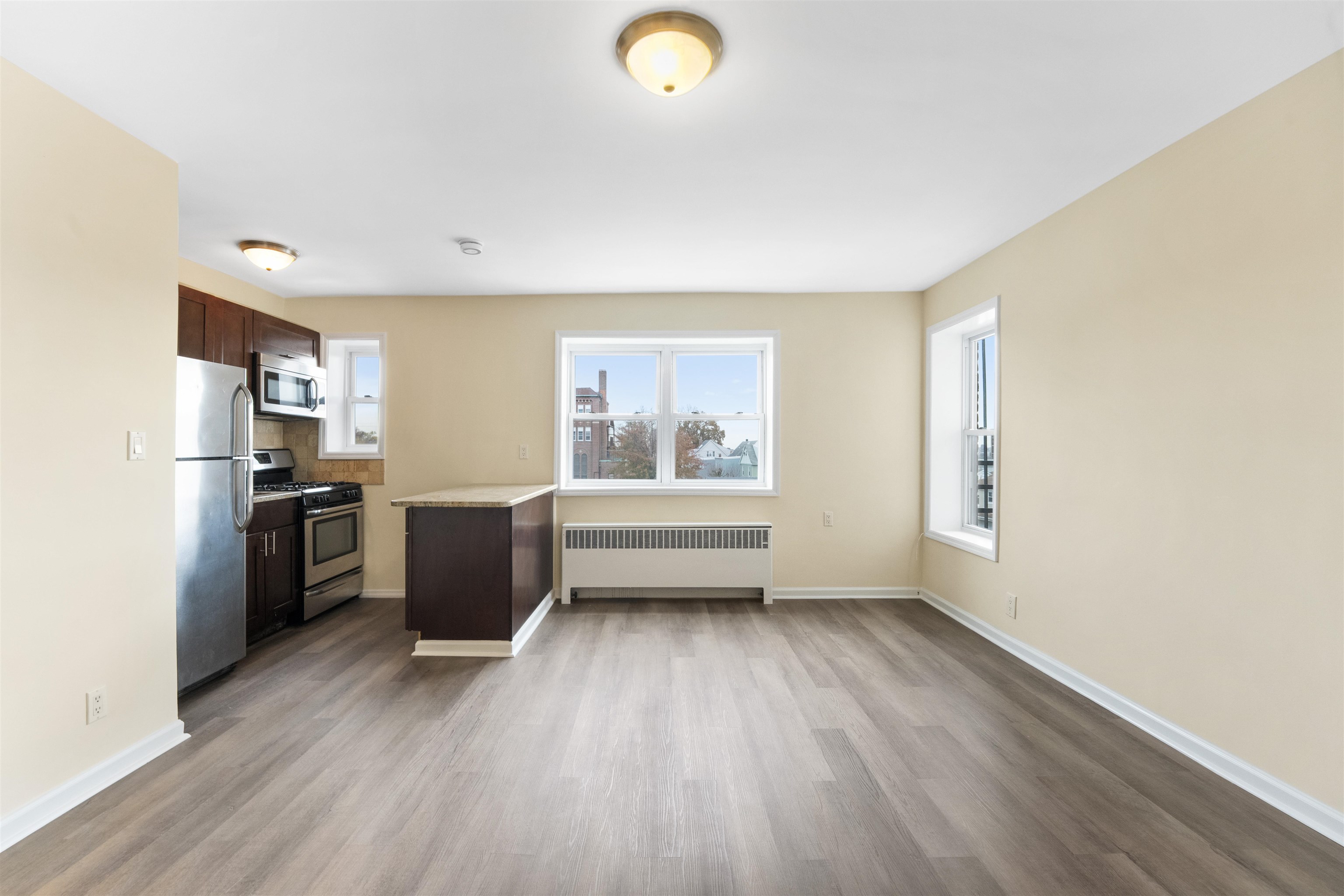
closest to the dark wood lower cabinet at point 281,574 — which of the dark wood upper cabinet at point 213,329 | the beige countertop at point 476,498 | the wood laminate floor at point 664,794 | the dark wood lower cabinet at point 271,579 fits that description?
the dark wood lower cabinet at point 271,579

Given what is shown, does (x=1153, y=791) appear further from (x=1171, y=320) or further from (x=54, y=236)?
(x=54, y=236)

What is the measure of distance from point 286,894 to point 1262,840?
9.33 ft

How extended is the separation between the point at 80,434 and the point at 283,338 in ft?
7.65

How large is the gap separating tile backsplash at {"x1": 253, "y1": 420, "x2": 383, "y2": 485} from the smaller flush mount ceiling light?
4.97 feet

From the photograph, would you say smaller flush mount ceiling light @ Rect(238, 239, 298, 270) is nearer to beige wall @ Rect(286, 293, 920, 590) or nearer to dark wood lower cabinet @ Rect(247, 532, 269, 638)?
beige wall @ Rect(286, 293, 920, 590)

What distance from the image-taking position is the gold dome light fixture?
63.7 inches

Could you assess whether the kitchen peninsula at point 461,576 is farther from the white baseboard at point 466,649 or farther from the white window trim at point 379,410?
the white window trim at point 379,410

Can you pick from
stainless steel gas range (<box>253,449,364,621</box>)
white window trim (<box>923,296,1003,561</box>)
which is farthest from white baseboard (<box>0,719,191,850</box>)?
white window trim (<box>923,296,1003,561</box>)

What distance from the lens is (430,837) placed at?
180 centimetres

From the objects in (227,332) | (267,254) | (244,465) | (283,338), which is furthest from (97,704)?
(283,338)

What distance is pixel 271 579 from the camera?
3578 mm

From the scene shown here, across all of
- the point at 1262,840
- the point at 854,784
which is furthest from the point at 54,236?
the point at 1262,840

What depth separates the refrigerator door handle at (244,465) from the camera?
295 cm

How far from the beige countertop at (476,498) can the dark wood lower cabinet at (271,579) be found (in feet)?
2.55
